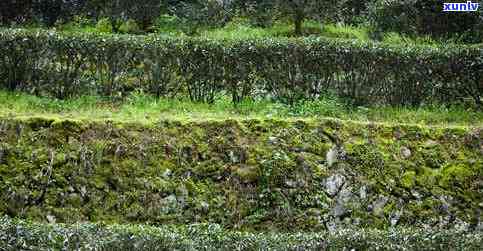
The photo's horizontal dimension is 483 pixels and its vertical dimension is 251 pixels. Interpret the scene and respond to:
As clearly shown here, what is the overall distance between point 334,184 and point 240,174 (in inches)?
43.8

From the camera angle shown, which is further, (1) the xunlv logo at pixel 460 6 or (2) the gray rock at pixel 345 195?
(1) the xunlv logo at pixel 460 6

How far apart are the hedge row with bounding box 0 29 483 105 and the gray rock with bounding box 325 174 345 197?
6.79ft

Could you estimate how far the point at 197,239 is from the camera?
21.1ft

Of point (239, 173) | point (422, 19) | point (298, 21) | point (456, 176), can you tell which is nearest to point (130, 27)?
point (298, 21)

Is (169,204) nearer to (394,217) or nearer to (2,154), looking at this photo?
(2,154)

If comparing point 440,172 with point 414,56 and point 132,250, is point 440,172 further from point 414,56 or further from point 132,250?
point 132,250

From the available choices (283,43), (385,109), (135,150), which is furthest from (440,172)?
(135,150)

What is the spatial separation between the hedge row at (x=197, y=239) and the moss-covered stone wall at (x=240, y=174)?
39.2 inches

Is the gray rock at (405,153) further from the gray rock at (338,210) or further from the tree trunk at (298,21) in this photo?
the tree trunk at (298,21)

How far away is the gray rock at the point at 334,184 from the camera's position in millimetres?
8281

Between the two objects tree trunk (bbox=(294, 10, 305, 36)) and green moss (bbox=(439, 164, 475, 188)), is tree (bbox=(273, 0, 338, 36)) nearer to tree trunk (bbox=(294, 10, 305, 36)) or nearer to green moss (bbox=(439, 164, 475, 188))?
tree trunk (bbox=(294, 10, 305, 36))

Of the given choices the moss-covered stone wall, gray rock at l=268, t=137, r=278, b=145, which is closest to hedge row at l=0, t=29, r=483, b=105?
the moss-covered stone wall

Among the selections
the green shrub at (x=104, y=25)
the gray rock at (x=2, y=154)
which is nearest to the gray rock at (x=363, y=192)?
the gray rock at (x=2, y=154)

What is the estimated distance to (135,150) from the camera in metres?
8.11
